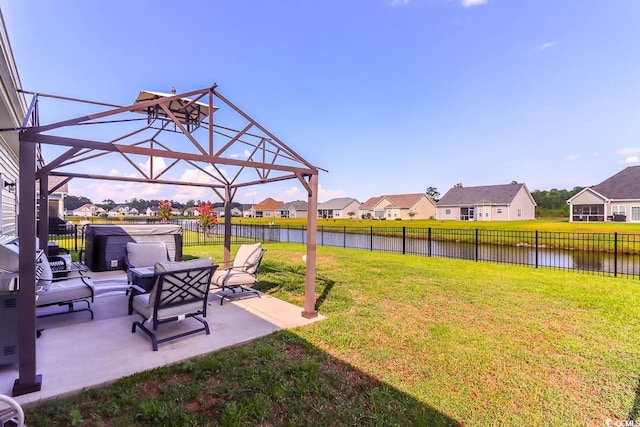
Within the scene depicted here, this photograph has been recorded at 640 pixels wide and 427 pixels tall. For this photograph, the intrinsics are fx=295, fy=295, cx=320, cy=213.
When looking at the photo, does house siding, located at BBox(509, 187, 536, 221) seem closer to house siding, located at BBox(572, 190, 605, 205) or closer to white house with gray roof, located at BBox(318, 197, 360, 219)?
house siding, located at BBox(572, 190, 605, 205)

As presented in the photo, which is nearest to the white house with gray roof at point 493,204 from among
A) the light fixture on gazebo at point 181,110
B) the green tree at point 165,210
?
the green tree at point 165,210

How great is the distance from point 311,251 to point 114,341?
2.85m

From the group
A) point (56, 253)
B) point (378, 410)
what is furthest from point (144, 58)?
point (378, 410)

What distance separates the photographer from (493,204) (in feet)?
134

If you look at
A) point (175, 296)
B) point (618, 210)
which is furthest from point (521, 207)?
point (175, 296)

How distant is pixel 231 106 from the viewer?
4320 millimetres

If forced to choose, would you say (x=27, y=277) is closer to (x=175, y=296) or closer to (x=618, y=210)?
(x=175, y=296)

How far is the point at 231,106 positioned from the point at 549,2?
31.8 feet

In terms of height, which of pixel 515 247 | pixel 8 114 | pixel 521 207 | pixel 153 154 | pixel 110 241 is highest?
pixel 8 114

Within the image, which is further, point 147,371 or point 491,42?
point 491,42

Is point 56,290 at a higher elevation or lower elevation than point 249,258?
lower

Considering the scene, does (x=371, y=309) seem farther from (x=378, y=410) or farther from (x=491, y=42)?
(x=491, y=42)

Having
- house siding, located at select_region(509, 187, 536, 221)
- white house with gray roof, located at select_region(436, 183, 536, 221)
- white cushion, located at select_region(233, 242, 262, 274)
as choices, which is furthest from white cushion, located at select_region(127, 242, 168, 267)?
house siding, located at select_region(509, 187, 536, 221)

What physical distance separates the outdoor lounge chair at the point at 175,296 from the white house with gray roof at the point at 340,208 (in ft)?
209
